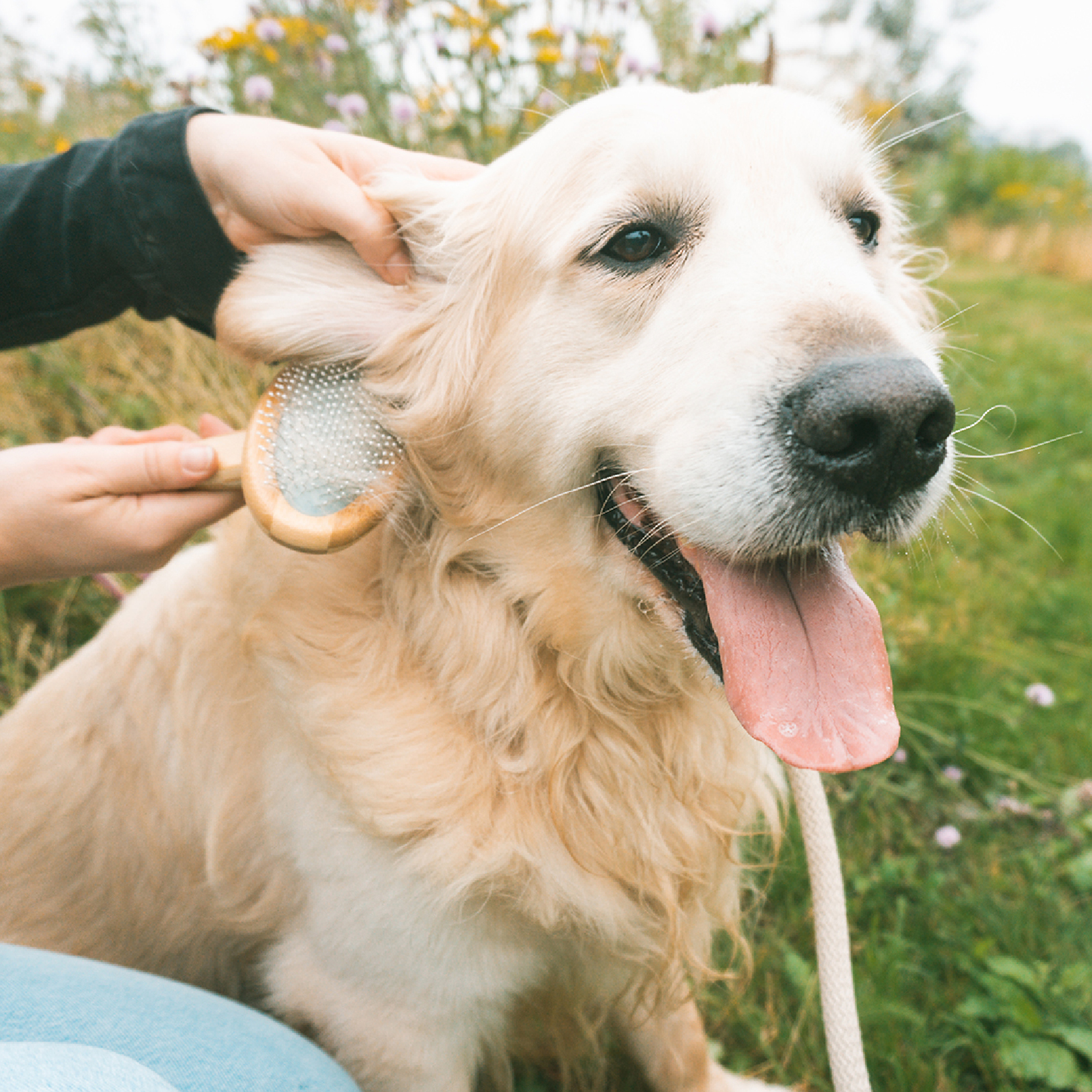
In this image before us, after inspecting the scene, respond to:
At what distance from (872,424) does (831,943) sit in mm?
960

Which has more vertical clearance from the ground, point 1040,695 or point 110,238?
point 110,238

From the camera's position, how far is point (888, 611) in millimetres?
3242

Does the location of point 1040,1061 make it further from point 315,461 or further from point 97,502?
point 97,502

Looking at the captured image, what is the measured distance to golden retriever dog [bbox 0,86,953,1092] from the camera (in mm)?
1396

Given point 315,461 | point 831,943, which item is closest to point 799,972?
point 831,943

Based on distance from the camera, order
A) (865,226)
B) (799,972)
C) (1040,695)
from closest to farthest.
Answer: (865,226) → (799,972) → (1040,695)

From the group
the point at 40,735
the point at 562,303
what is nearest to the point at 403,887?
the point at 40,735

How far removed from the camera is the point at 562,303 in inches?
62.5

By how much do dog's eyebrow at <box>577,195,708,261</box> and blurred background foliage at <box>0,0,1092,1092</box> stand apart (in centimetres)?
60

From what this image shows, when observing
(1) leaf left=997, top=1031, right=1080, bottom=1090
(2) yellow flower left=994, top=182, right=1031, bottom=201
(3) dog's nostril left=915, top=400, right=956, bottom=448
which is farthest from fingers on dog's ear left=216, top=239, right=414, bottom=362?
(2) yellow flower left=994, top=182, right=1031, bottom=201

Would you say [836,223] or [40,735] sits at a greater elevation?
[836,223]

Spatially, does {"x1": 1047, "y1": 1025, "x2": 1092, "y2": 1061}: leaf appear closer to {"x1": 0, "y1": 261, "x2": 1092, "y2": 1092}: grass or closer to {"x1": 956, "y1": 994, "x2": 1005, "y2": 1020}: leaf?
{"x1": 0, "y1": 261, "x2": 1092, "y2": 1092}: grass

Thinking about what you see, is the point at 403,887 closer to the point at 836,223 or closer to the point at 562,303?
the point at 562,303

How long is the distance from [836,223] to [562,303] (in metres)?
0.54
